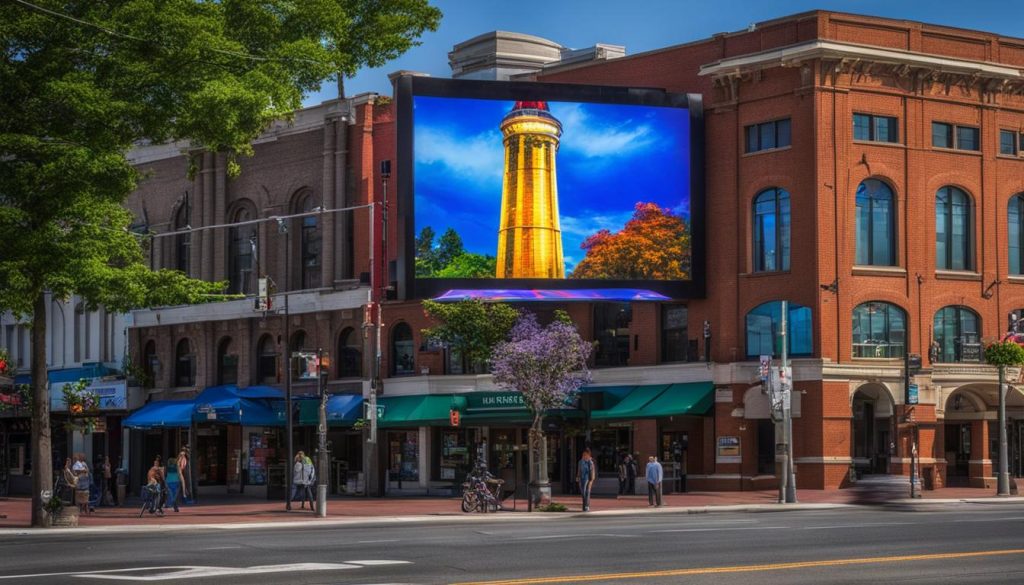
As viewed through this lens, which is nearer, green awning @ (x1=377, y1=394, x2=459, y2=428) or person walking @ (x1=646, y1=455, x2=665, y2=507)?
person walking @ (x1=646, y1=455, x2=665, y2=507)

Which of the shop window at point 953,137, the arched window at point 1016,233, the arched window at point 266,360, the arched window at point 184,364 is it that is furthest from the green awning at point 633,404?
the arched window at point 184,364

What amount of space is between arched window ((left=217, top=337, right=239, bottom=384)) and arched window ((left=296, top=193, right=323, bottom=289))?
17.8ft

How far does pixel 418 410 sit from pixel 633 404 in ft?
28.4

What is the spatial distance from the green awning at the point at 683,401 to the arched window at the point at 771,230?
4818 millimetres

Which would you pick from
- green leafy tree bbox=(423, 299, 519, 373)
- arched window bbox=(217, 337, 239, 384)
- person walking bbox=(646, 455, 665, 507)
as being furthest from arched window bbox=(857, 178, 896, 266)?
arched window bbox=(217, 337, 239, 384)

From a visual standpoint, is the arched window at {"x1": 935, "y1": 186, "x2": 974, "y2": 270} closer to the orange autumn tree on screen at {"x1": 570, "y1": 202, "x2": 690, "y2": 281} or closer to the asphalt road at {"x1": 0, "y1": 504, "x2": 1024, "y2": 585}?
A: the orange autumn tree on screen at {"x1": 570, "y1": 202, "x2": 690, "y2": 281}

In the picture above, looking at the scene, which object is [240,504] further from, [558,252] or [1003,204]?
[1003,204]

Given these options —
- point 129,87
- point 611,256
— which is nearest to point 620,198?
point 611,256

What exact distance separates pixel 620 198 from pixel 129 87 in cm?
2465

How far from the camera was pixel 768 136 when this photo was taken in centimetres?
5444

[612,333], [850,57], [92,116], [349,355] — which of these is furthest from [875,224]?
[92,116]

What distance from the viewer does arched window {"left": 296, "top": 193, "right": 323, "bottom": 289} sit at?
6294 centimetres

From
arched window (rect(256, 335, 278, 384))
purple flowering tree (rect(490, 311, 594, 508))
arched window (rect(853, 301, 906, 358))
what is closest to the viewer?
purple flowering tree (rect(490, 311, 594, 508))

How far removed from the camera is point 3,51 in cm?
3503
